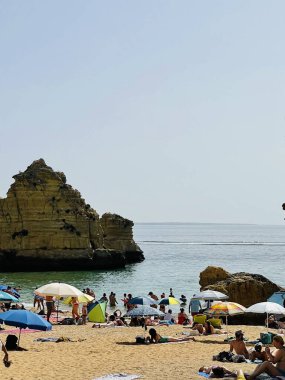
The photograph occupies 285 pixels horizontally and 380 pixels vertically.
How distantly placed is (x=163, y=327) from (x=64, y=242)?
162 feet

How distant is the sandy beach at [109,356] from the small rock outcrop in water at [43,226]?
49.1 meters

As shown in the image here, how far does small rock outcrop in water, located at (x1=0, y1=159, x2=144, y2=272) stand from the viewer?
7362 cm

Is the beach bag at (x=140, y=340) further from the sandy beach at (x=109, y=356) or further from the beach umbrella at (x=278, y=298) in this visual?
the beach umbrella at (x=278, y=298)

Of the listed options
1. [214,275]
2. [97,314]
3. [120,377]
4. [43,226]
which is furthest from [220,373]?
[43,226]

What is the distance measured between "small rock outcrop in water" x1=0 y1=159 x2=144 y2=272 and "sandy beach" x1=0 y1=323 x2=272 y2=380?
4911 centimetres

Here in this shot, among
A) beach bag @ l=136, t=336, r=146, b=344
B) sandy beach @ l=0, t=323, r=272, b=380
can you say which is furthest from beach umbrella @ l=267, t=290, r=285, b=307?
beach bag @ l=136, t=336, r=146, b=344

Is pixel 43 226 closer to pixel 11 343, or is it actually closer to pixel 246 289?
pixel 246 289

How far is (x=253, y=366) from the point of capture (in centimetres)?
1586

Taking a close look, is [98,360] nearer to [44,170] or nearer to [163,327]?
[163,327]

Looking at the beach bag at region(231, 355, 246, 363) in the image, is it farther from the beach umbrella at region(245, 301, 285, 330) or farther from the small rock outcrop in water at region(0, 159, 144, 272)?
the small rock outcrop in water at region(0, 159, 144, 272)

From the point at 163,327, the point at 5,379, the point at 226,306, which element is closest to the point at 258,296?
the point at 163,327

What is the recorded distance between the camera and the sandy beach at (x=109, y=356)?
51.2ft

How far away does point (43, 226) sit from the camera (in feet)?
244

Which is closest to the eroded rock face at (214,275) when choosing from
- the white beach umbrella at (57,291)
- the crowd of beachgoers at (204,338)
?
the crowd of beachgoers at (204,338)
